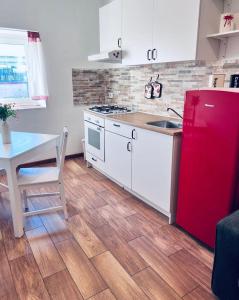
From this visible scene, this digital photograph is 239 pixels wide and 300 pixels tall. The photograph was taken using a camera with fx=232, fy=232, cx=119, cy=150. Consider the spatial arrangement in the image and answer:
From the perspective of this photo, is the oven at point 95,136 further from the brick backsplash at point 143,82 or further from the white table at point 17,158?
the white table at point 17,158

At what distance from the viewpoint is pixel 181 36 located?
217 centimetres

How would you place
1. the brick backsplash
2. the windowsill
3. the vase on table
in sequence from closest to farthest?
the vase on table, the brick backsplash, the windowsill

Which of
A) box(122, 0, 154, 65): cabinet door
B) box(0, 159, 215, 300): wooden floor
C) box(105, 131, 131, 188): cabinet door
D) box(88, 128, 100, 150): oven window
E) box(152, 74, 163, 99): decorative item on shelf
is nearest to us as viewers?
box(0, 159, 215, 300): wooden floor

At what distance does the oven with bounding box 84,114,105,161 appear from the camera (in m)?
3.17

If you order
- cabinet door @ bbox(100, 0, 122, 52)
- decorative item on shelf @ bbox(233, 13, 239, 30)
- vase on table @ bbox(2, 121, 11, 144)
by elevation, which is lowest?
vase on table @ bbox(2, 121, 11, 144)

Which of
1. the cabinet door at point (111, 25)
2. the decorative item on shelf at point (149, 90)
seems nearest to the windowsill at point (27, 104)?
the cabinet door at point (111, 25)

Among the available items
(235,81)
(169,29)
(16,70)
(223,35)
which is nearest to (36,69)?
(16,70)

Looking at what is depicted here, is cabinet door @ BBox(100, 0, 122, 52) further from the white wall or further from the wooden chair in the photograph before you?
the wooden chair

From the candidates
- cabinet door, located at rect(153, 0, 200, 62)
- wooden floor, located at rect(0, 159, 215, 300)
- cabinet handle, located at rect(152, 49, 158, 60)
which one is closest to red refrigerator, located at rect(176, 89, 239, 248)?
wooden floor, located at rect(0, 159, 215, 300)

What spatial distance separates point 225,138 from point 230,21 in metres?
1.12

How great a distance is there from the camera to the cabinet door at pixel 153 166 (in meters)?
2.18

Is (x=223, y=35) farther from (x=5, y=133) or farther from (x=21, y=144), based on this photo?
(x=5, y=133)

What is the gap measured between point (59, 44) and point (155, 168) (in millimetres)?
2601

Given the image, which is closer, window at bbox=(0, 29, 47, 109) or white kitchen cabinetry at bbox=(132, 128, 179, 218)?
Answer: white kitchen cabinetry at bbox=(132, 128, 179, 218)
